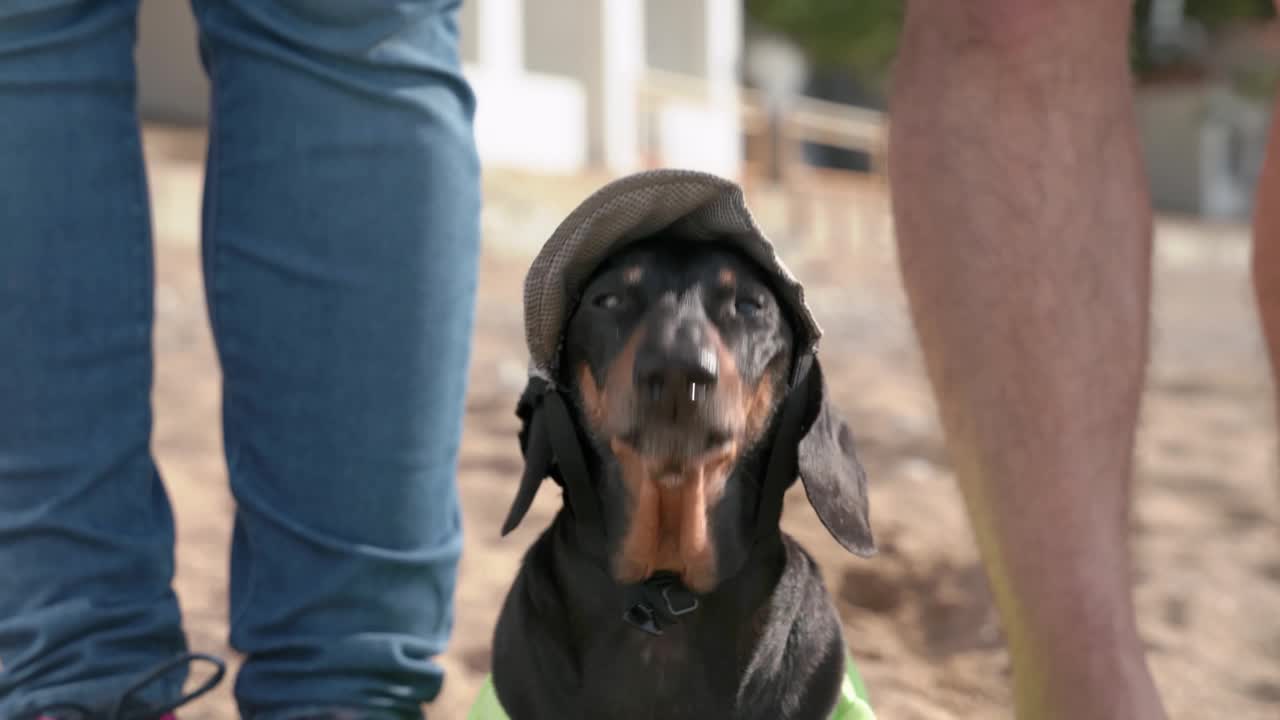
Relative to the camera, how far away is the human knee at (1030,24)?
6.28ft

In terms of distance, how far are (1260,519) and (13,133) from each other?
10.2ft

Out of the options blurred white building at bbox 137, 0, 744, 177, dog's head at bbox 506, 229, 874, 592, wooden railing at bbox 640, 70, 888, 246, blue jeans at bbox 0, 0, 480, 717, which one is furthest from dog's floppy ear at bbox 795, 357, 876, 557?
wooden railing at bbox 640, 70, 888, 246

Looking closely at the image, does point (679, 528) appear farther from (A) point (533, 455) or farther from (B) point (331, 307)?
(B) point (331, 307)

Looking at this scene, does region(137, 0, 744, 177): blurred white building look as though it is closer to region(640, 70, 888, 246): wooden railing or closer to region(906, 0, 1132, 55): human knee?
region(640, 70, 888, 246): wooden railing

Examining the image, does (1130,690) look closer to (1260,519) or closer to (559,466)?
(559,466)

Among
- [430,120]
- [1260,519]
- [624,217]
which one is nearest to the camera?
[624,217]

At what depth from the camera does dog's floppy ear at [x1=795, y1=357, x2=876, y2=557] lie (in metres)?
1.72

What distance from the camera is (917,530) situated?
3350 millimetres

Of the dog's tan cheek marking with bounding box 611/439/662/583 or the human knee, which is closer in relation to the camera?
the dog's tan cheek marking with bounding box 611/439/662/583

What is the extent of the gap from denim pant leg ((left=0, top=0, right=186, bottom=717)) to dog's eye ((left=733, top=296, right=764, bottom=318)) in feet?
2.52

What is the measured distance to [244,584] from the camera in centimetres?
188

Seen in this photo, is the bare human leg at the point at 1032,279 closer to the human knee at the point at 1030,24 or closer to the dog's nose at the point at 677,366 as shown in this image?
the human knee at the point at 1030,24

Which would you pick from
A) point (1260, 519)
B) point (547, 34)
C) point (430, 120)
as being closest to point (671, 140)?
point (547, 34)

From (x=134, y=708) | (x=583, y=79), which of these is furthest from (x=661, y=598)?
(x=583, y=79)
